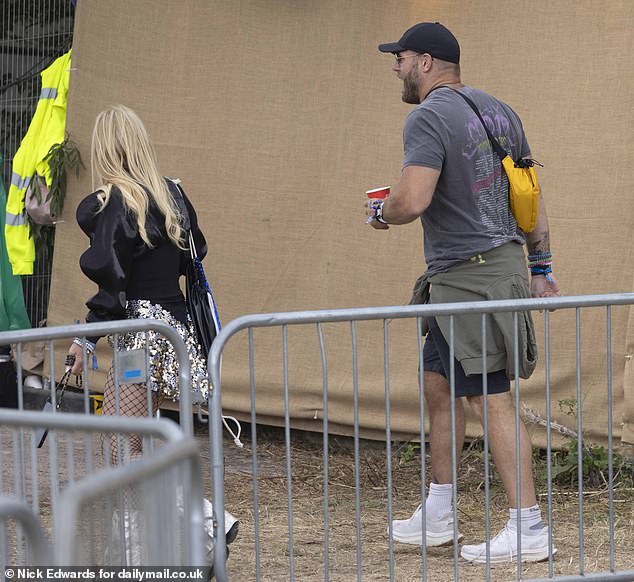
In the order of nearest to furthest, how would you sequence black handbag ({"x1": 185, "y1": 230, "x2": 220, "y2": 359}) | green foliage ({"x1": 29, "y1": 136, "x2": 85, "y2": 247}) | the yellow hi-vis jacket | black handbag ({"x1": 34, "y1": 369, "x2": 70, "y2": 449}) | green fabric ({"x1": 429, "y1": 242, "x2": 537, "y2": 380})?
black handbag ({"x1": 34, "y1": 369, "x2": 70, "y2": 449})
green fabric ({"x1": 429, "y1": 242, "x2": 537, "y2": 380})
black handbag ({"x1": 185, "y1": 230, "x2": 220, "y2": 359})
green foliage ({"x1": 29, "y1": 136, "x2": 85, "y2": 247})
the yellow hi-vis jacket

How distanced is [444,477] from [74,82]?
3.60 m

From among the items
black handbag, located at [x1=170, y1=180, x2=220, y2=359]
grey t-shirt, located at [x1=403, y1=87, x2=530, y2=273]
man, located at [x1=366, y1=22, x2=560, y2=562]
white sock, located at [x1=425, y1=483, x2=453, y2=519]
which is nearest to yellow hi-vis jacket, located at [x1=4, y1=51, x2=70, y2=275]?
black handbag, located at [x1=170, y1=180, x2=220, y2=359]

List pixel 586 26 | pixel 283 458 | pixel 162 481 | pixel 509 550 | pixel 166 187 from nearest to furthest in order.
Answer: pixel 162 481 → pixel 509 550 → pixel 166 187 → pixel 586 26 → pixel 283 458

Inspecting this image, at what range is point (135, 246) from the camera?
16.2 feet

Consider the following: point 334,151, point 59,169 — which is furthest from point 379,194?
point 59,169

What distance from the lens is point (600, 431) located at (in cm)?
612

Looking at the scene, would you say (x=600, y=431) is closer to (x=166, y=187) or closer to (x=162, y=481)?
(x=166, y=187)

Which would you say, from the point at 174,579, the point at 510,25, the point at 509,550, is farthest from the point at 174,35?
the point at 174,579

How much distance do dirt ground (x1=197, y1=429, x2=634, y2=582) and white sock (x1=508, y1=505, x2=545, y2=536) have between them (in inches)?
5.9

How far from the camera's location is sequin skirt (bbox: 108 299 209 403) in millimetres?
4762

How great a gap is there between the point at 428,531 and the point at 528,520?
49 centimetres

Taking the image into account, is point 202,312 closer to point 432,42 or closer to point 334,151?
point 432,42

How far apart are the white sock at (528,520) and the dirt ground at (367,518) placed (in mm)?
149

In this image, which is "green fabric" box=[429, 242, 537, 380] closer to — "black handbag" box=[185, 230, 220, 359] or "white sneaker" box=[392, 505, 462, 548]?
"white sneaker" box=[392, 505, 462, 548]
